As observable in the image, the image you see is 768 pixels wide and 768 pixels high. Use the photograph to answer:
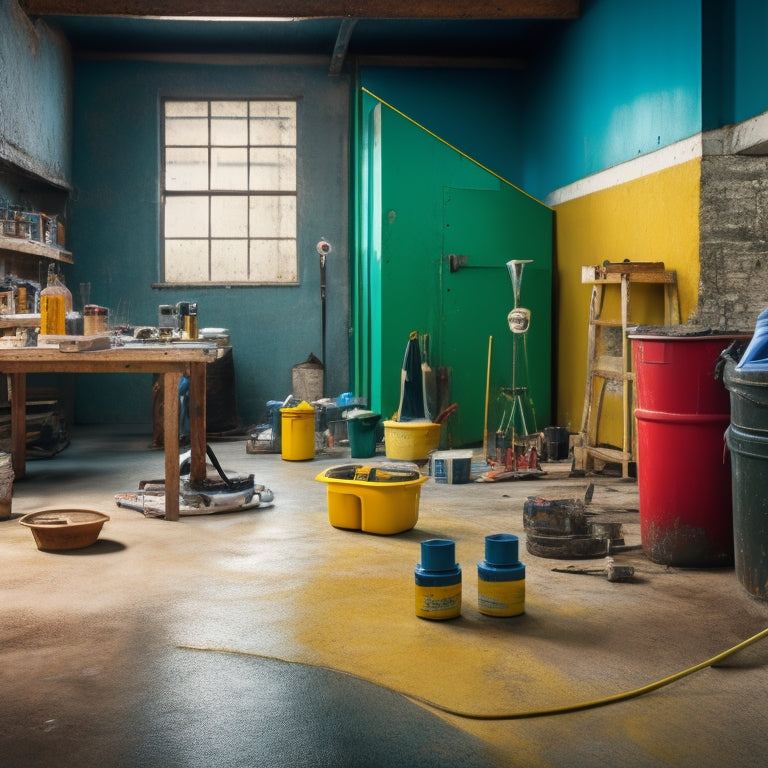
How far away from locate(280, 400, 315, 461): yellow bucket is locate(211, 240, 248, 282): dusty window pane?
114 inches

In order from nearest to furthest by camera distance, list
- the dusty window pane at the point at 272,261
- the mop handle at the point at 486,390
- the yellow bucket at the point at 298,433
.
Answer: the yellow bucket at the point at 298,433 < the mop handle at the point at 486,390 < the dusty window pane at the point at 272,261

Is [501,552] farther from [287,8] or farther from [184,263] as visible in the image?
[184,263]

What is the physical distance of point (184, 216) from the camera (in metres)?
9.57

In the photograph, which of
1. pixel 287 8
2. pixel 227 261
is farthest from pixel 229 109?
pixel 287 8

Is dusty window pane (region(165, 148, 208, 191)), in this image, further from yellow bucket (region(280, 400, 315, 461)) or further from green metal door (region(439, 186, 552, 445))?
yellow bucket (region(280, 400, 315, 461))

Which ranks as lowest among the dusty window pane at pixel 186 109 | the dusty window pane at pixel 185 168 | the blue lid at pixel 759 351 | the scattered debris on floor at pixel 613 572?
the scattered debris on floor at pixel 613 572

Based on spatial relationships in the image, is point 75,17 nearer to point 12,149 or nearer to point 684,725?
point 12,149

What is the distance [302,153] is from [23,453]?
15.6 feet

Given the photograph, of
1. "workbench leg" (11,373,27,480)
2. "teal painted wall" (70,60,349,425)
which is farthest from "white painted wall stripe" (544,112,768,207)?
"workbench leg" (11,373,27,480)

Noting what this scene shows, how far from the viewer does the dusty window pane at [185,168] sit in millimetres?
9562

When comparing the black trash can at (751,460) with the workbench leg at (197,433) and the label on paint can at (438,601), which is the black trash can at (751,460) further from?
the workbench leg at (197,433)

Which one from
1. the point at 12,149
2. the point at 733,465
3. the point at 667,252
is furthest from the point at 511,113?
the point at 733,465

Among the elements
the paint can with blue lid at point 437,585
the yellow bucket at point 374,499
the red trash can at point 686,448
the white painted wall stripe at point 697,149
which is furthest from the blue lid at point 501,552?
the white painted wall stripe at point 697,149

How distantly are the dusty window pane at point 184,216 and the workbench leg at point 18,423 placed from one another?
12.6 feet
